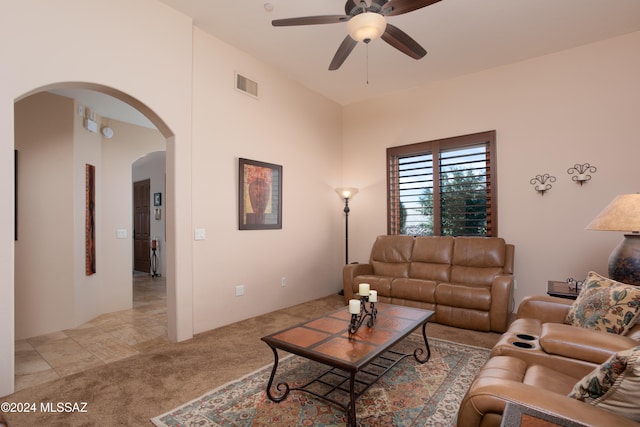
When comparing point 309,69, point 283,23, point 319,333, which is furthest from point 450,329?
point 309,69

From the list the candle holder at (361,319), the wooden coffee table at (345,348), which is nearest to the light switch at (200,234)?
the wooden coffee table at (345,348)

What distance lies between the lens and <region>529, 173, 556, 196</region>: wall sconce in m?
4.12

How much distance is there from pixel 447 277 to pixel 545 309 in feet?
5.37

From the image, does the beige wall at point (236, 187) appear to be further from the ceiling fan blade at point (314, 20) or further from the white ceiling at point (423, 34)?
the ceiling fan blade at point (314, 20)

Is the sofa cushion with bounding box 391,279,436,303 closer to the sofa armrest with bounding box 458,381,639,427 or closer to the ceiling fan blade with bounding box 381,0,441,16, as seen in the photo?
the sofa armrest with bounding box 458,381,639,427

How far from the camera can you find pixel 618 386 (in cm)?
108

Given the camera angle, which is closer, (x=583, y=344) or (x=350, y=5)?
(x=583, y=344)

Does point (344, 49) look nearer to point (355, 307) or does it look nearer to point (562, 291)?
point (355, 307)

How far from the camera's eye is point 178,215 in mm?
3371

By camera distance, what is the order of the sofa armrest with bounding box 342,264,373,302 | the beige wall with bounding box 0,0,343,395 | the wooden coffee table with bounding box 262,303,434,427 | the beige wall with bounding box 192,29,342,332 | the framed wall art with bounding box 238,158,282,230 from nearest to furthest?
the wooden coffee table with bounding box 262,303,434,427
the beige wall with bounding box 0,0,343,395
the beige wall with bounding box 192,29,342,332
the framed wall art with bounding box 238,158,282,230
the sofa armrest with bounding box 342,264,373,302

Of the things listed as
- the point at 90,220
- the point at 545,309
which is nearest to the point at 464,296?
the point at 545,309

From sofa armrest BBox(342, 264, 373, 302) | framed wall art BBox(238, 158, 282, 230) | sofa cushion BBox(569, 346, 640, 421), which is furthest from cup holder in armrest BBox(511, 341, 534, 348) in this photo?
framed wall art BBox(238, 158, 282, 230)

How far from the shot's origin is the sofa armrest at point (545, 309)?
2479 millimetres

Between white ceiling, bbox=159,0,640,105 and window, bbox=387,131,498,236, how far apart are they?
3.53 ft
